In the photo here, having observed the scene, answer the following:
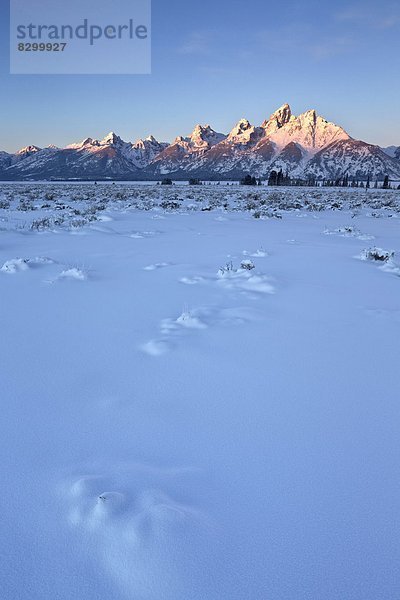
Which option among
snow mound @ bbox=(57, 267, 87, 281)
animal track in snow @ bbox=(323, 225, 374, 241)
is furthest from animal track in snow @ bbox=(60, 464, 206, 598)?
animal track in snow @ bbox=(323, 225, 374, 241)

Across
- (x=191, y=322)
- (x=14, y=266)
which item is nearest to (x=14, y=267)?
(x=14, y=266)

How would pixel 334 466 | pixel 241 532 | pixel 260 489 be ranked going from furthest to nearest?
pixel 334 466 → pixel 260 489 → pixel 241 532

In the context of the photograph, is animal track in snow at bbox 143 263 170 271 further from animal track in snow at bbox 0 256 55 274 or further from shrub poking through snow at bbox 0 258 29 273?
shrub poking through snow at bbox 0 258 29 273

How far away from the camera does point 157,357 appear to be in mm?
3432

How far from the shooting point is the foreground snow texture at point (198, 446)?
1517 millimetres

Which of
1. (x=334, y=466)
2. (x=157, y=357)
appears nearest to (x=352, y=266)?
(x=157, y=357)

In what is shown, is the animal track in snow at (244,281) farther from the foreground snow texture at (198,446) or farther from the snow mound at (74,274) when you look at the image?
the snow mound at (74,274)

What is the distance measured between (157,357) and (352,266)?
5522mm

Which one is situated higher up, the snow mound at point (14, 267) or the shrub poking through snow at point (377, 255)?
the shrub poking through snow at point (377, 255)

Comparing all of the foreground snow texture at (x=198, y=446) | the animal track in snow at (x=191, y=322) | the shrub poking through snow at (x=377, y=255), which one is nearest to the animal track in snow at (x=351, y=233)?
the shrub poking through snow at (x=377, y=255)

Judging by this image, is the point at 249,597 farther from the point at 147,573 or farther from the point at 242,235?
the point at 242,235

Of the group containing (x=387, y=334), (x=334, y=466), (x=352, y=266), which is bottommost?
(x=334, y=466)

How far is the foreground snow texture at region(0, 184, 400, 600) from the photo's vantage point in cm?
152

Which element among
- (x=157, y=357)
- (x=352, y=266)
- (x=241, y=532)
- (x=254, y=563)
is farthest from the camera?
(x=352, y=266)
